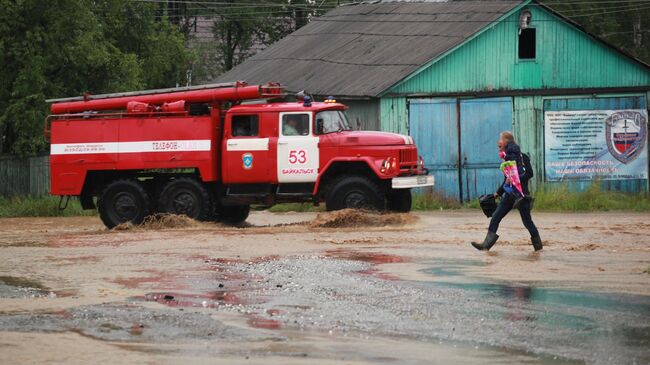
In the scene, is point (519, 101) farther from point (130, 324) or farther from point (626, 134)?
point (130, 324)

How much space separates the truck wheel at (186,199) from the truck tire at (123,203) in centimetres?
44

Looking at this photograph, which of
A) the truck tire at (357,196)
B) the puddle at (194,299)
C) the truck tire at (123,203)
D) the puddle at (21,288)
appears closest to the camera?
the puddle at (194,299)

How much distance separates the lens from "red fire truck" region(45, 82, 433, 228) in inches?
896

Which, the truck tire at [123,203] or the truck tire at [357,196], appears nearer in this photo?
the truck tire at [357,196]

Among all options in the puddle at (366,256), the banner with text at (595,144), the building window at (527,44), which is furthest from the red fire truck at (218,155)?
the building window at (527,44)

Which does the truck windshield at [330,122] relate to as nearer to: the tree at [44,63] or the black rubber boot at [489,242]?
the black rubber boot at [489,242]

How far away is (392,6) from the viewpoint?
38.2 m

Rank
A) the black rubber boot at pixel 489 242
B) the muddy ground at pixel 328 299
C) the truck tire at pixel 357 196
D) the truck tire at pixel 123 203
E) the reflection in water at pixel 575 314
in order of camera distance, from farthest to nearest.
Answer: the truck tire at pixel 123 203
the truck tire at pixel 357 196
the black rubber boot at pixel 489 242
the reflection in water at pixel 575 314
the muddy ground at pixel 328 299

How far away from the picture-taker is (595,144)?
3078 cm

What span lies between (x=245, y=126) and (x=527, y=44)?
1125cm

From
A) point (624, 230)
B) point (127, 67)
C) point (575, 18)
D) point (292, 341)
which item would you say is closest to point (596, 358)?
point (292, 341)

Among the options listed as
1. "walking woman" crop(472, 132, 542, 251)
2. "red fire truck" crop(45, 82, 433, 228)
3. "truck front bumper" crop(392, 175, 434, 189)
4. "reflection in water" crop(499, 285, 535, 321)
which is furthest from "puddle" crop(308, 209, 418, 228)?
"reflection in water" crop(499, 285, 535, 321)

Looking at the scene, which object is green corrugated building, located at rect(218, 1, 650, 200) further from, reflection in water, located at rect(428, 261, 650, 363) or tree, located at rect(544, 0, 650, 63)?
tree, located at rect(544, 0, 650, 63)

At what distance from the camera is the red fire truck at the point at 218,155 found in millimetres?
22750
